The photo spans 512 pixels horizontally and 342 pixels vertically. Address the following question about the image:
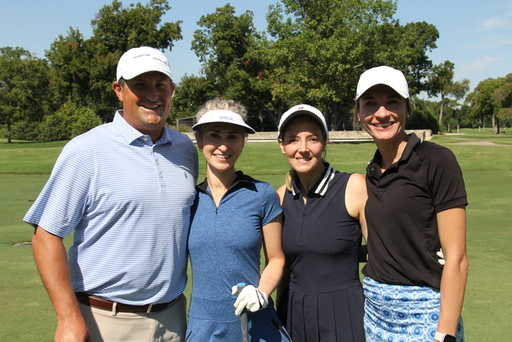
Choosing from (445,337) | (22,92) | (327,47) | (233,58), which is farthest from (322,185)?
(22,92)

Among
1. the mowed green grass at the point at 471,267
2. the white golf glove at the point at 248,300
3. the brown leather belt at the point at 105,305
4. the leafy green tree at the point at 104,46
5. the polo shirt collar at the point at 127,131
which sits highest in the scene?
the leafy green tree at the point at 104,46

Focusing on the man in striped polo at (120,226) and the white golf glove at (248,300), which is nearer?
the white golf glove at (248,300)

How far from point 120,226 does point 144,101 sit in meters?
0.77

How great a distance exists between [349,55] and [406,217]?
39991mm

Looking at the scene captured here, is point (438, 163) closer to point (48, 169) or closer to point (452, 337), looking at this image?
point (452, 337)

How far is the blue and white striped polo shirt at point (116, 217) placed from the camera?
2.67 metres

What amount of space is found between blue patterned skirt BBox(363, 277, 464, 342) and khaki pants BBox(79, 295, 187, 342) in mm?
1203

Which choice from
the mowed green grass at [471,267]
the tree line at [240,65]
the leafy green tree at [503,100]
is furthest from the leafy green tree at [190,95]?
the leafy green tree at [503,100]

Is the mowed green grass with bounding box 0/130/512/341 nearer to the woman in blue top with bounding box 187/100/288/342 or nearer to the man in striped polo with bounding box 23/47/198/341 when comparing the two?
the man in striped polo with bounding box 23/47/198/341

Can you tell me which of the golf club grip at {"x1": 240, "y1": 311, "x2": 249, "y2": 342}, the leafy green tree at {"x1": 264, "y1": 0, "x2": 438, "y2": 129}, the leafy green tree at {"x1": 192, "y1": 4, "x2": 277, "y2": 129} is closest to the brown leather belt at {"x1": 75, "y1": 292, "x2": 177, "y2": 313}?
the golf club grip at {"x1": 240, "y1": 311, "x2": 249, "y2": 342}

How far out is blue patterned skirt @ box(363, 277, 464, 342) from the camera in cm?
247

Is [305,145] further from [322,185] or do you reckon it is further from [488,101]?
[488,101]

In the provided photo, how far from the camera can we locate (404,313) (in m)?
2.52

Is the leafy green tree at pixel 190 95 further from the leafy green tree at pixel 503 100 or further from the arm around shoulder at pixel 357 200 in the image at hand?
the arm around shoulder at pixel 357 200
